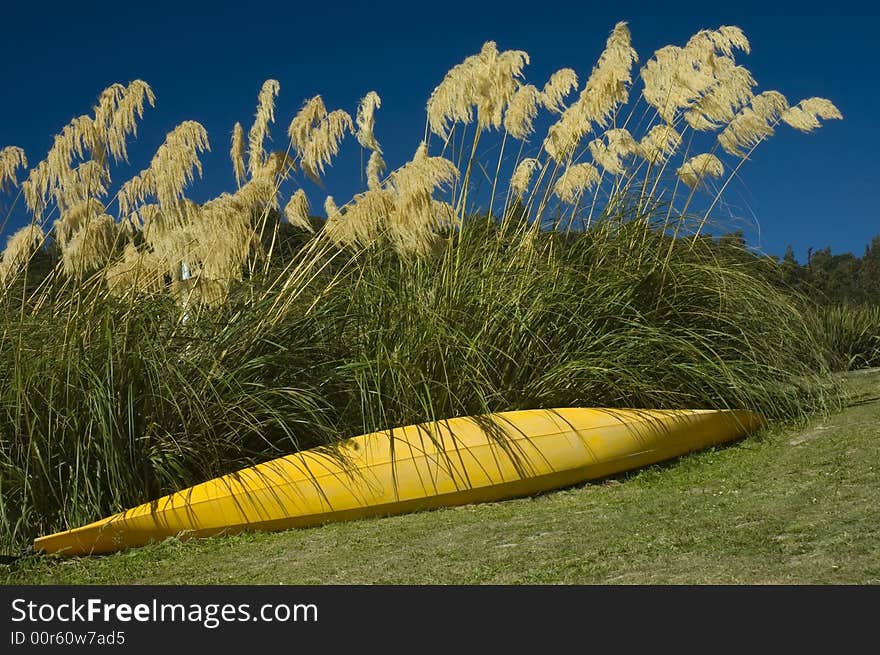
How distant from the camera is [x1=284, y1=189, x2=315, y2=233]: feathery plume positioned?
6172 mm

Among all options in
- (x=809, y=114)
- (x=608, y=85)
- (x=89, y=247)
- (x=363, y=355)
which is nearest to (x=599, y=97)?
(x=608, y=85)

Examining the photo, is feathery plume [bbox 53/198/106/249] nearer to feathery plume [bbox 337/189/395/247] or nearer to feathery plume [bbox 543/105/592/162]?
feathery plume [bbox 337/189/395/247]

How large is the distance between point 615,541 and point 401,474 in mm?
1462

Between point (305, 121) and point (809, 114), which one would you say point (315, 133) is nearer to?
point (305, 121)

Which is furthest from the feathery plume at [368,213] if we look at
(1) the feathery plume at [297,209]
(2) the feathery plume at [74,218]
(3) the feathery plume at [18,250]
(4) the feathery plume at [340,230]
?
(3) the feathery plume at [18,250]

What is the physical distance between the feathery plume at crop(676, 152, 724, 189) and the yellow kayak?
2.04 meters

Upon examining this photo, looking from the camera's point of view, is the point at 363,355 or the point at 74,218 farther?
Answer: the point at 74,218

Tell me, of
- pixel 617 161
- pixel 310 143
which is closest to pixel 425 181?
pixel 310 143

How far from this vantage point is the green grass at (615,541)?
3.49m

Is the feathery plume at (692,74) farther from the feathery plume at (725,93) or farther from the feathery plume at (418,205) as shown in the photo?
the feathery plume at (418,205)

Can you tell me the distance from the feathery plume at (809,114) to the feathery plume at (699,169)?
63cm

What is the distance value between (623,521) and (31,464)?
284cm

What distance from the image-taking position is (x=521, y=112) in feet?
21.1
